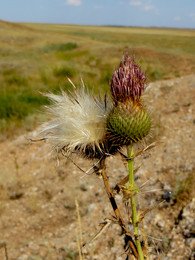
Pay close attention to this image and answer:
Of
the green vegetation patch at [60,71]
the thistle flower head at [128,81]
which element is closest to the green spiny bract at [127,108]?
the thistle flower head at [128,81]

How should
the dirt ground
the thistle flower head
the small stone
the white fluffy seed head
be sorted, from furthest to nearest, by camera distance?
the small stone < the dirt ground < the white fluffy seed head < the thistle flower head

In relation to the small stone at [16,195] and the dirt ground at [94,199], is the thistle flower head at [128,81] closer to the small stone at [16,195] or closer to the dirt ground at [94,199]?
the dirt ground at [94,199]

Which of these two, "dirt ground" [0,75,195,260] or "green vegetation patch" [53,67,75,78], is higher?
"green vegetation patch" [53,67,75,78]

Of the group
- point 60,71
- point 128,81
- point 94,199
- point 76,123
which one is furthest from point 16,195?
point 60,71

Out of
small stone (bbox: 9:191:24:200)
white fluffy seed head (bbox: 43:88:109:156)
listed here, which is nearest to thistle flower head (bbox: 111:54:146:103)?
white fluffy seed head (bbox: 43:88:109:156)

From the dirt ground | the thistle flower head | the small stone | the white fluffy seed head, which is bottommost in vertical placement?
the small stone

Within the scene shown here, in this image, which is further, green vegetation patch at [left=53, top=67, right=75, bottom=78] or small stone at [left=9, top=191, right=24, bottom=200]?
green vegetation patch at [left=53, top=67, right=75, bottom=78]

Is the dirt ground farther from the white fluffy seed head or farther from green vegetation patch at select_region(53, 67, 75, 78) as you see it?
green vegetation patch at select_region(53, 67, 75, 78)
